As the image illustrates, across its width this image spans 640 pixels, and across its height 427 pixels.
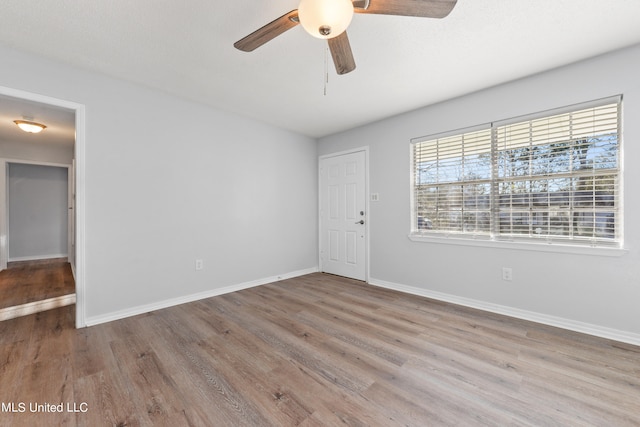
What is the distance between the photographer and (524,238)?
2.74 m

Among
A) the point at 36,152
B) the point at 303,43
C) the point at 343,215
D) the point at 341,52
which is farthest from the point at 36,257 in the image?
the point at 341,52

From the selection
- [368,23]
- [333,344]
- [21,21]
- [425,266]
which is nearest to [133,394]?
[333,344]

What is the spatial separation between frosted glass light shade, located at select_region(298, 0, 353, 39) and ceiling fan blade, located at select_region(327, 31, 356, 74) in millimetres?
247

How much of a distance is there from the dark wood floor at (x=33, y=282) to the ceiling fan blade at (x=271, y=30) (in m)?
3.95

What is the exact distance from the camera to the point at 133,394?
1.59 metres

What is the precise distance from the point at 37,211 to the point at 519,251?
29.1 ft

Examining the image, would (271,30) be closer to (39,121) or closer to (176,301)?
(176,301)

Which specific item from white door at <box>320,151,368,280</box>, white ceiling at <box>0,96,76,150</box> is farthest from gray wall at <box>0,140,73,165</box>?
white door at <box>320,151,368,280</box>

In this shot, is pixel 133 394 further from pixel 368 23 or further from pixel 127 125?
pixel 368 23

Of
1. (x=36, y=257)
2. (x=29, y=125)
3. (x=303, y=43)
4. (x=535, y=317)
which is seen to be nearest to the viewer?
(x=303, y=43)

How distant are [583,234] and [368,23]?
8.65ft

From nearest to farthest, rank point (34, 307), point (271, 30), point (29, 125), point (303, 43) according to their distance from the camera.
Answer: point (271, 30)
point (303, 43)
point (34, 307)
point (29, 125)

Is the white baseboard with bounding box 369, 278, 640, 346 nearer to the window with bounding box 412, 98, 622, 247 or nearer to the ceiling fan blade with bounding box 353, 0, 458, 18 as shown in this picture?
the window with bounding box 412, 98, 622, 247

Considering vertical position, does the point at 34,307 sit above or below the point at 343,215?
below
